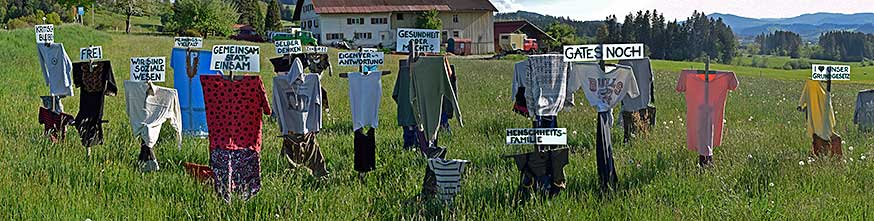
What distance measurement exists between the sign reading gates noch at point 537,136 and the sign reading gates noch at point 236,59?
7.17 feet

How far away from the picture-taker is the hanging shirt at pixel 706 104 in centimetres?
692

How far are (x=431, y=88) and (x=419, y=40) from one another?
0.48 m

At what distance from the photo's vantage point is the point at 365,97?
6961mm

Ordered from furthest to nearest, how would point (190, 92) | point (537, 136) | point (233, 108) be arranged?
point (190, 92)
point (233, 108)
point (537, 136)

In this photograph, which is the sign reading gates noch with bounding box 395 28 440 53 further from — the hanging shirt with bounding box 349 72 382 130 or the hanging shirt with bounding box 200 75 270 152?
the hanging shirt with bounding box 200 75 270 152

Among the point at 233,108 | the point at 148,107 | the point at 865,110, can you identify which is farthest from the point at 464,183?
the point at 865,110

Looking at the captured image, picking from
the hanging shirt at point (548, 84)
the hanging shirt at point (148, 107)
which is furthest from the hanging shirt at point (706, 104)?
the hanging shirt at point (148, 107)

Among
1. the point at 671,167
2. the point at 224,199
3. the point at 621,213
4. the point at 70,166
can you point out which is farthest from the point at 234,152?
the point at 671,167

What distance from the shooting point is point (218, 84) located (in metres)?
5.85

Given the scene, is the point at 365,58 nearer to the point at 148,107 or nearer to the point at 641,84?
the point at 148,107

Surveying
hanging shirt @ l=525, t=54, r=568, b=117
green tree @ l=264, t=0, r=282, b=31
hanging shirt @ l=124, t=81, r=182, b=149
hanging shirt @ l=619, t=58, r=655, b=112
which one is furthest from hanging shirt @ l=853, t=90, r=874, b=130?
green tree @ l=264, t=0, r=282, b=31

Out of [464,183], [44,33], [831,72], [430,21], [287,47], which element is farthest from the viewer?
[430,21]

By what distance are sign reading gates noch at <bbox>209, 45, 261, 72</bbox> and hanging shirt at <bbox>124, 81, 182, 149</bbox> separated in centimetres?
96

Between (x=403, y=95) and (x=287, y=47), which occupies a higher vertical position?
(x=287, y=47)
